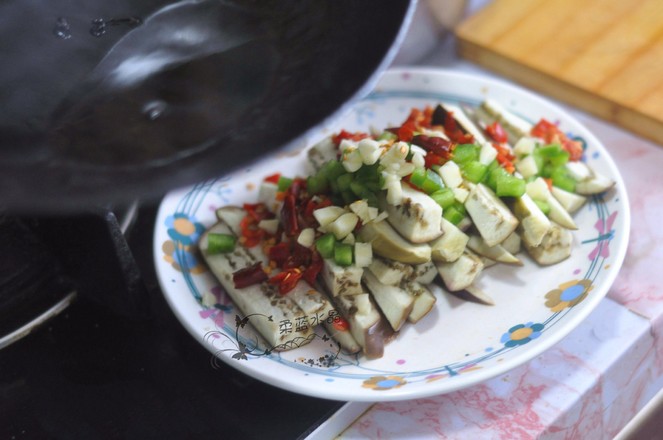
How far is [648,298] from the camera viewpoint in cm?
118

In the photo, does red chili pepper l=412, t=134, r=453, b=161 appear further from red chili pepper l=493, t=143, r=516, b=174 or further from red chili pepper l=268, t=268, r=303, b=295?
red chili pepper l=268, t=268, r=303, b=295

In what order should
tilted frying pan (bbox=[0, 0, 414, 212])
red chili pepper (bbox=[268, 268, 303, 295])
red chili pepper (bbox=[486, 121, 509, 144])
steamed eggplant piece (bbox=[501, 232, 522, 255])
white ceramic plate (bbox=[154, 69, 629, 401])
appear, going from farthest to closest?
1. red chili pepper (bbox=[486, 121, 509, 144])
2. steamed eggplant piece (bbox=[501, 232, 522, 255])
3. red chili pepper (bbox=[268, 268, 303, 295])
4. white ceramic plate (bbox=[154, 69, 629, 401])
5. tilted frying pan (bbox=[0, 0, 414, 212])

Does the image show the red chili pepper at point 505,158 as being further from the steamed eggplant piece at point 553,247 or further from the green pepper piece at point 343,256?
the green pepper piece at point 343,256

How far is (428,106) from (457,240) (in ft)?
1.25

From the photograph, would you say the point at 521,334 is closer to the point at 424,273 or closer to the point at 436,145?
the point at 424,273

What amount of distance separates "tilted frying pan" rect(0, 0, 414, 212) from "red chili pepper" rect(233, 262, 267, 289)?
1.03 feet

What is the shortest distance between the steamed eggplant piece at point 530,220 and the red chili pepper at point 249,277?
1.33ft

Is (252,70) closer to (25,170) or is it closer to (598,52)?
(25,170)

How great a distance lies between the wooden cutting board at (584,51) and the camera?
1.50 metres

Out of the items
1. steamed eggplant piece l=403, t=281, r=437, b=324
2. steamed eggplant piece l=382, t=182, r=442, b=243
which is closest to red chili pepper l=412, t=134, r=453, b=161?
steamed eggplant piece l=382, t=182, r=442, b=243

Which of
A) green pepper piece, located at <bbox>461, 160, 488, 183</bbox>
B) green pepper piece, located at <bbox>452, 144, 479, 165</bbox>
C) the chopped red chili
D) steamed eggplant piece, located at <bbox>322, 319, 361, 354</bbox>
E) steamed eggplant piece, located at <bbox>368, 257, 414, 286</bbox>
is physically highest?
the chopped red chili

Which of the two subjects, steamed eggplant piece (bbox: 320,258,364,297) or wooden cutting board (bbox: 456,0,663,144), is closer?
steamed eggplant piece (bbox: 320,258,364,297)

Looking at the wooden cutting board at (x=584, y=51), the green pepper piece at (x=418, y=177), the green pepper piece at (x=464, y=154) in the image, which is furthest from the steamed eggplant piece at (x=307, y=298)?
the wooden cutting board at (x=584, y=51)

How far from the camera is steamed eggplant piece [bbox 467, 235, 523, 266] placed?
1.11 meters
